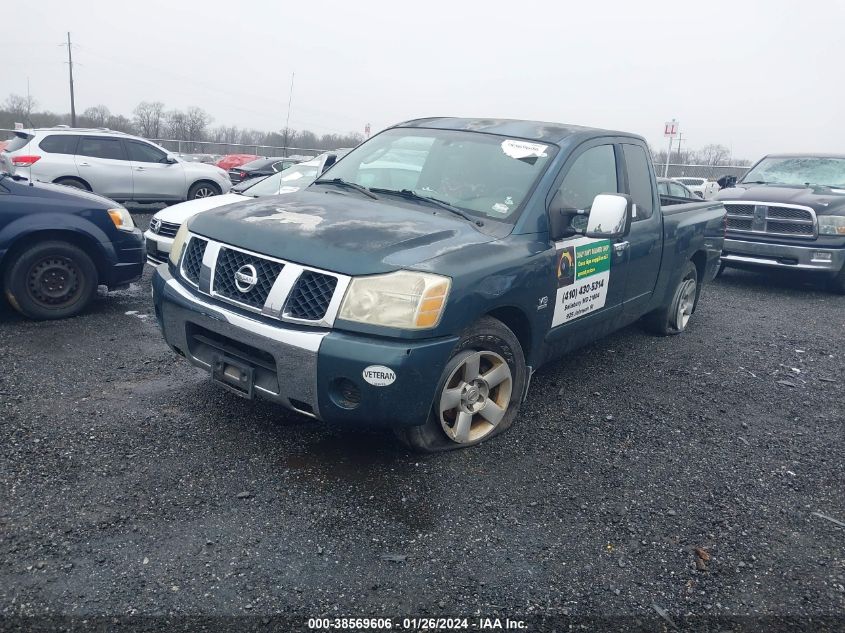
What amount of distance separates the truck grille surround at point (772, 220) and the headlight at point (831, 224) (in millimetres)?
91

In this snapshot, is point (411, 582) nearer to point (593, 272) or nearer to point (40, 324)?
point (593, 272)

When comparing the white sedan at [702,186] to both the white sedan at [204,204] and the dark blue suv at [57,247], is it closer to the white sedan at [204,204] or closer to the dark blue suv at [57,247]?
the white sedan at [204,204]

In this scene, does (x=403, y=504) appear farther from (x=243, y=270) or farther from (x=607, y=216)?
(x=607, y=216)

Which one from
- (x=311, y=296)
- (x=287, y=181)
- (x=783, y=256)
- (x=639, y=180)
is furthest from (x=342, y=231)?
(x=783, y=256)

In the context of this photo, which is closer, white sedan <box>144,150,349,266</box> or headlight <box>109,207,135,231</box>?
headlight <box>109,207,135,231</box>

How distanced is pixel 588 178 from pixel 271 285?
232 centimetres

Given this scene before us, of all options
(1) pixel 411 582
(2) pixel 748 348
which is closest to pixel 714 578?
(1) pixel 411 582

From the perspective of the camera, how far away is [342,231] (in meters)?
3.51

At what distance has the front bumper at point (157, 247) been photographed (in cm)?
719

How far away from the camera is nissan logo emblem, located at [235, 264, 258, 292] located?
3398 mm

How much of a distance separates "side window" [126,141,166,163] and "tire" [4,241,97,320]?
330 inches

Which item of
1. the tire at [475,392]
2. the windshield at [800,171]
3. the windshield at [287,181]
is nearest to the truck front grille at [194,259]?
the tire at [475,392]

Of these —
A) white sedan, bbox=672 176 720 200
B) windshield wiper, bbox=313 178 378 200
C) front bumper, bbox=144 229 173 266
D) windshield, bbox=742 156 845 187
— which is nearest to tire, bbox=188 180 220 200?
front bumper, bbox=144 229 173 266

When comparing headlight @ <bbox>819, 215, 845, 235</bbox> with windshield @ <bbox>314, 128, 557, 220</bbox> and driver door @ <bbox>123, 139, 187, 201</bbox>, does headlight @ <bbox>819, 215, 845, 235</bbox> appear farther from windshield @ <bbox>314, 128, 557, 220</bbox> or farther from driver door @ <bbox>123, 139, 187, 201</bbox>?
driver door @ <bbox>123, 139, 187, 201</bbox>
